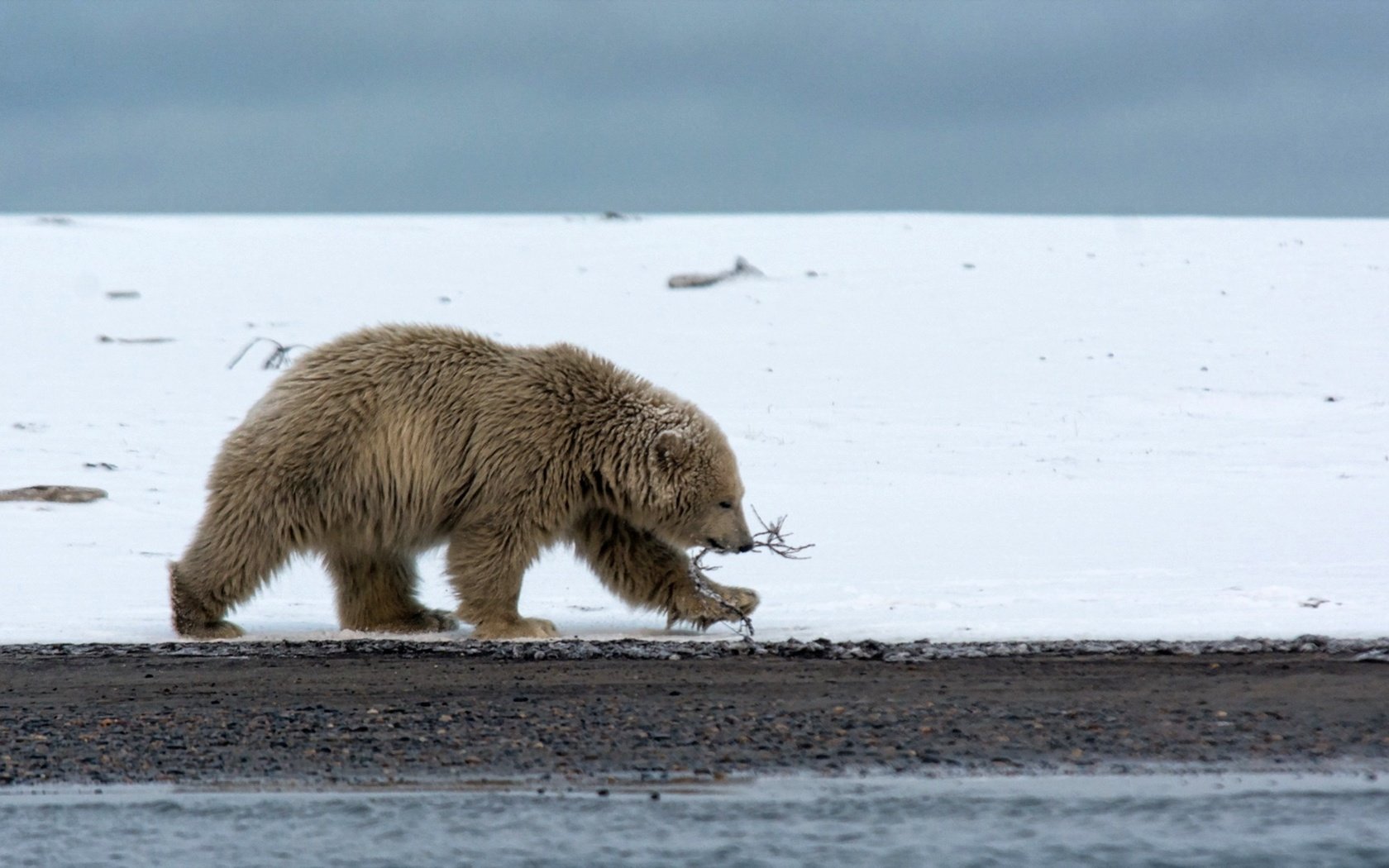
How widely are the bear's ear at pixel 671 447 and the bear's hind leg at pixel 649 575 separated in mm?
450

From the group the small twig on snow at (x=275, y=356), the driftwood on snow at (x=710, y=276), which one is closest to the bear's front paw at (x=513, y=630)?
the small twig on snow at (x=275, y=356)

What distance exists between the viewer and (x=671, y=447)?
878 centimetres

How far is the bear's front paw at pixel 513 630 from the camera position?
27.9 ft

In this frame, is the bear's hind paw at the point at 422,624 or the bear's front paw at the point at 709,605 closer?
the bear's front paw at the point at 709,605

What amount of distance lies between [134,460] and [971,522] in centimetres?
642

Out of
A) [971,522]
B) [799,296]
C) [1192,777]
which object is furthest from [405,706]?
[799,296]

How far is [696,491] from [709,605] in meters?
0.56

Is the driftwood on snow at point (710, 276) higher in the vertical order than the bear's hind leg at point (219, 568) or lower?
higher

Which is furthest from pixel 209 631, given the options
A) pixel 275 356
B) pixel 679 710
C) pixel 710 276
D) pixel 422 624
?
pixel 710 276

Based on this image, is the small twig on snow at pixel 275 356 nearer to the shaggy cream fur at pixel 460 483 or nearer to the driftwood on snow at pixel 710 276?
Result: the driftwood on snow at pixel 710 276

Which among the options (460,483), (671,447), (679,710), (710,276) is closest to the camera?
(679,710)

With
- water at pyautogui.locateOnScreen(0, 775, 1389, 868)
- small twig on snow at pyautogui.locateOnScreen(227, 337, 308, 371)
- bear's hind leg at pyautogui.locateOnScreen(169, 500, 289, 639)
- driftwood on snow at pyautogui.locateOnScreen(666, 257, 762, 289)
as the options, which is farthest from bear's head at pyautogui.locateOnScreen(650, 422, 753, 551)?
driftwood on snow at pyautogui.locateOnScreen(666, 257, 762, 289)

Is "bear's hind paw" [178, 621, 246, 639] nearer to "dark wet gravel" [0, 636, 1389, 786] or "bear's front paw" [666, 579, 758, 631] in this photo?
"dark wet gravel" [0, 636, 1389, 786]

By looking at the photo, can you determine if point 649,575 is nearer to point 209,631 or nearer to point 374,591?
point 374,591
